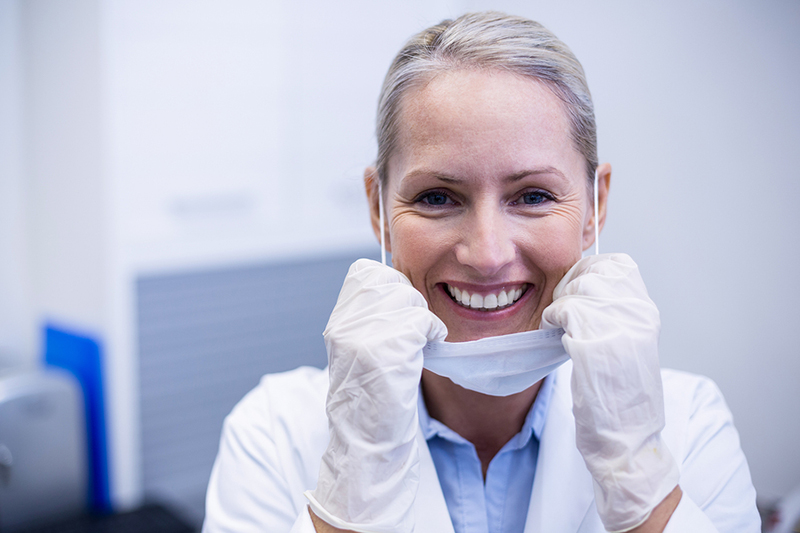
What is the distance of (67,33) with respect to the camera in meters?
2.02

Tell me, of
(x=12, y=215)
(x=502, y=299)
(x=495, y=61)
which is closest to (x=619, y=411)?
(x=502, y=299)

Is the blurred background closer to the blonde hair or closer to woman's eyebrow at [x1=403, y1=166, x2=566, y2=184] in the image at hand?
the blonde hair

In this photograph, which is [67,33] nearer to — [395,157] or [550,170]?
[395,157]

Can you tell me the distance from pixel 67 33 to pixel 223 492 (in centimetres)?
165

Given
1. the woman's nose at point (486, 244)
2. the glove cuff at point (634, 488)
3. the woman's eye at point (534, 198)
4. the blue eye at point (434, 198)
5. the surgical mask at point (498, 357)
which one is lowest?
the glove cuff at point (634, 488)

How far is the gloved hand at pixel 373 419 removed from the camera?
2.56 ft

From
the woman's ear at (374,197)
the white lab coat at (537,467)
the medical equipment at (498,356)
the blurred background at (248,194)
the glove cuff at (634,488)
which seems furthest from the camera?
the blurred background at (248,194)

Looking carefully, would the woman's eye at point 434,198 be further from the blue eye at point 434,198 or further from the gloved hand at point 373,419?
the gloved hand at point 373,419

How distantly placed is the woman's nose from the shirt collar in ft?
1.01

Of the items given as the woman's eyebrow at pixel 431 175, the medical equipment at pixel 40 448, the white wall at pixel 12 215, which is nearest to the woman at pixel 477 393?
the woman's eyebrow at pixel 431 175

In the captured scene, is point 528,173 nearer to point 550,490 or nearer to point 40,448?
point 550,490

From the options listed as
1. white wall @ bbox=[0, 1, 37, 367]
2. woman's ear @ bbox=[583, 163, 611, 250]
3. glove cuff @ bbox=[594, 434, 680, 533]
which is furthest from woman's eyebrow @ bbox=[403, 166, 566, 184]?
white wall @ bbox=[0, 1, 37, 367]

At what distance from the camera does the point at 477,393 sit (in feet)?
3.51

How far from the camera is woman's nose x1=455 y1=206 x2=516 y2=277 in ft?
2.89
